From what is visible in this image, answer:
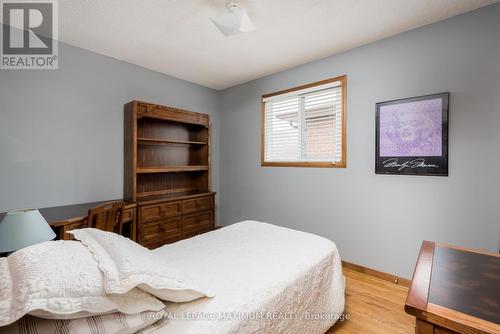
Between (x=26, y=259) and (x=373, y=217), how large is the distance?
9.07ft

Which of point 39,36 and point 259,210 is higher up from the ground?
point 39,36

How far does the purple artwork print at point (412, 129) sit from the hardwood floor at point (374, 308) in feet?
4.43

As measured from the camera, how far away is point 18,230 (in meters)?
1.37

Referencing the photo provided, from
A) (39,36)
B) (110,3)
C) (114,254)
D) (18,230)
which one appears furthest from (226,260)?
(39,36)

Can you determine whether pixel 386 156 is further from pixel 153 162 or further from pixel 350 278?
pixel 153 162

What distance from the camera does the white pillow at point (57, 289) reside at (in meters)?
0.71

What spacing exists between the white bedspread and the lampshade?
748 mm

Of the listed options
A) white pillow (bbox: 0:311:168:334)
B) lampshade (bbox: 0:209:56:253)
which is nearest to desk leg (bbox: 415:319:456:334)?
white pillow (bbox: 0:311:168:334)

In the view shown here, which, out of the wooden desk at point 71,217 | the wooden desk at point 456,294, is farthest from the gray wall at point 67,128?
the wooden desk at point 456,294

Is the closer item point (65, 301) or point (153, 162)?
point (65, 301)

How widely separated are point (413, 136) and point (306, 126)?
4.08ft

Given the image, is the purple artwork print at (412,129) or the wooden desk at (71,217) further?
the purple artwork print at (412,129)

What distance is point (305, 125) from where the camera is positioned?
10.3 ft

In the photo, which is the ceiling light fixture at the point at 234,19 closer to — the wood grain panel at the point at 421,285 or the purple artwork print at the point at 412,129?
the purple artwork print at the point at 412,129
